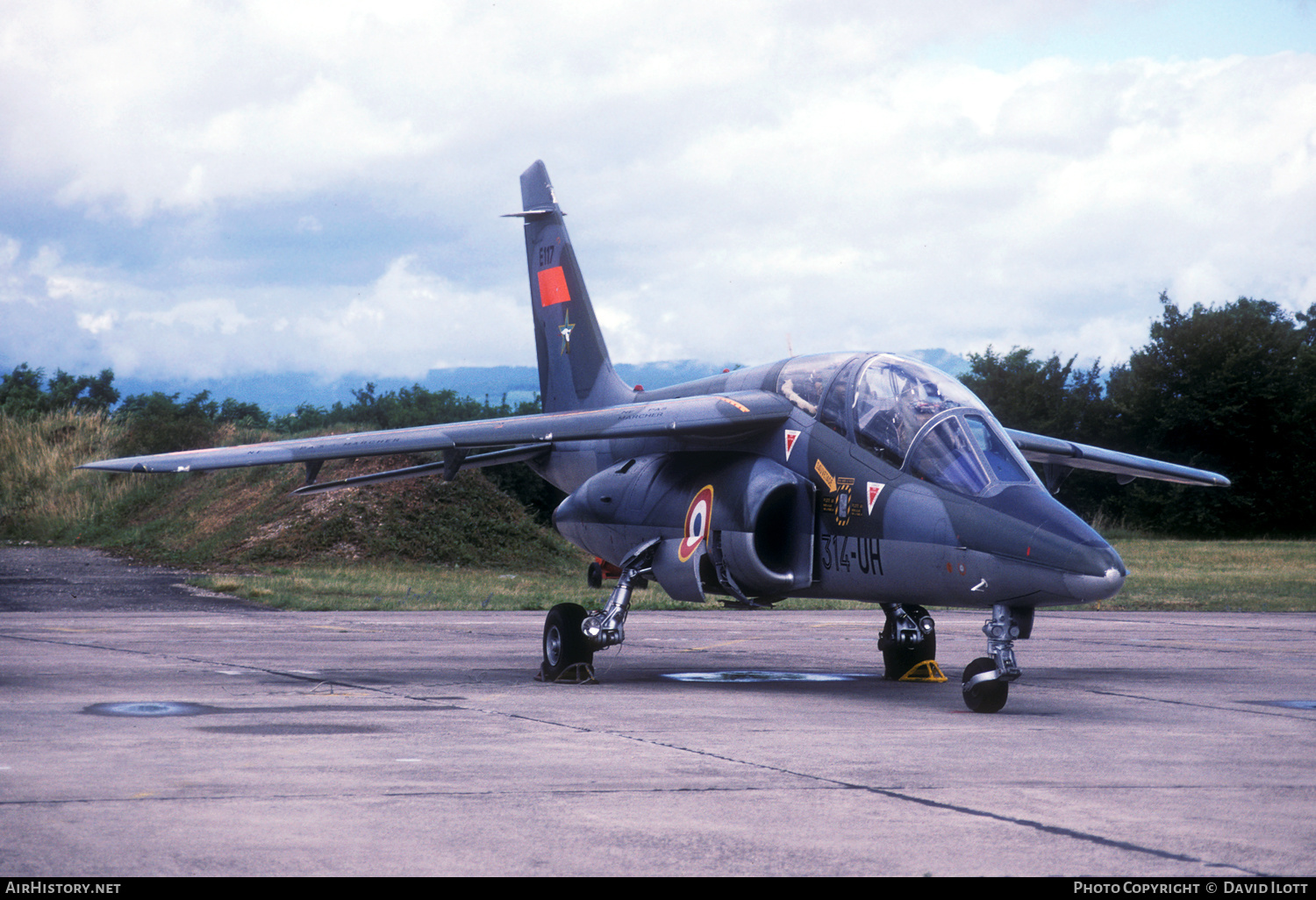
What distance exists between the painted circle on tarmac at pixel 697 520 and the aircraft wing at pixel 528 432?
2.06 feet

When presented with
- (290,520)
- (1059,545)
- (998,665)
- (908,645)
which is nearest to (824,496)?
(908,645)

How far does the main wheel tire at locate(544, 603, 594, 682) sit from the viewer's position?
1245cm

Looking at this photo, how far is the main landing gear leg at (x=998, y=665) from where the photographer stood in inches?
391

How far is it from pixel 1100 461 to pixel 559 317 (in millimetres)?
7852

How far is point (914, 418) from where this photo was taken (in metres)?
10.9

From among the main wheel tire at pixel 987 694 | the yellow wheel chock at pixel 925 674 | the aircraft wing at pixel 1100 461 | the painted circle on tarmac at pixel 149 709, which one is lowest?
the yellow wheel chock at pixel 925 674

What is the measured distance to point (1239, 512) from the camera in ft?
164

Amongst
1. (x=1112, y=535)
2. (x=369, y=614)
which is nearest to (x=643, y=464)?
(x=369, y=614)

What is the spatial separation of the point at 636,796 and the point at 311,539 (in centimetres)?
2658

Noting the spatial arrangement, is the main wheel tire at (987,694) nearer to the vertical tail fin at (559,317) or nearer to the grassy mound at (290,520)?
the vertical tail fin at (559,317)

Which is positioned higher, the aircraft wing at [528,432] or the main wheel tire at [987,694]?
the aircraft wing at [528,432]

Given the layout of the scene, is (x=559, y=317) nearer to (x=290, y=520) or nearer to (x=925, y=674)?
(x=925, y=674)

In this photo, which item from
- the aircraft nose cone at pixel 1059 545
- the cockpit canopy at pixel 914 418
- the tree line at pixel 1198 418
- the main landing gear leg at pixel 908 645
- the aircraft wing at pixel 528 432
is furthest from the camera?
the tree line at pixel 1198 418

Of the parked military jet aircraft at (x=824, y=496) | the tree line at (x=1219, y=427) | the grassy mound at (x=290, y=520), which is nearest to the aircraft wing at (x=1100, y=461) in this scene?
the parked military jet aircraft at (x=824, y=496)
